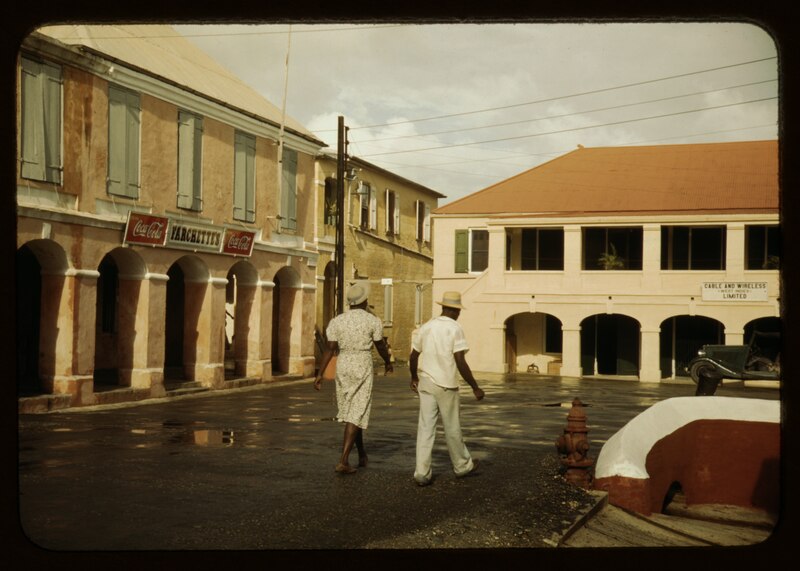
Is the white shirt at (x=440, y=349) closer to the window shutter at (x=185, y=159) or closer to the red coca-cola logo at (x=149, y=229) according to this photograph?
the red coca-cola logo at (x=149, y=229)

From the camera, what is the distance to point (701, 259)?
29.3m

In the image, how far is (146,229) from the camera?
62.6ft

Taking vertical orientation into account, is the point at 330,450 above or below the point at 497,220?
below

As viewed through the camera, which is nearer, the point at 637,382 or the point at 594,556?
the point at 594,556

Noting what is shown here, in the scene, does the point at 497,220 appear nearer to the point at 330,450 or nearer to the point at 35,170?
the point at 35,170

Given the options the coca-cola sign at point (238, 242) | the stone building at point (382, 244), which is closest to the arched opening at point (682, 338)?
the stone building at point (382, 244)

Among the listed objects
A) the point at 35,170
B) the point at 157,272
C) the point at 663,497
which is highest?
the point at 35,170

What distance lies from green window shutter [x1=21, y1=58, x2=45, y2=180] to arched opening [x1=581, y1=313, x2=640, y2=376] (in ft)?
60.4

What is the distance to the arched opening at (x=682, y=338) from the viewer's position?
28469 millimetres

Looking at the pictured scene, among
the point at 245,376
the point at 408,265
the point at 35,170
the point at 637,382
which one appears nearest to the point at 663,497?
the point at 35,170

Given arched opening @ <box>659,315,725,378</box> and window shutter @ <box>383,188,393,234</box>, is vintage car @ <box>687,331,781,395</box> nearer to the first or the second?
arched opening @ <box>659,315,725,378</box>

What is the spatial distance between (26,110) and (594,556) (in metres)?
13.1

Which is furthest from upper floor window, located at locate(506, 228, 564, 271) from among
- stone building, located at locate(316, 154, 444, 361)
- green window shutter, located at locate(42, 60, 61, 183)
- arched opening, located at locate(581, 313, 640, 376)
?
green window shutter, located at locate(42, 60, 61, 183)

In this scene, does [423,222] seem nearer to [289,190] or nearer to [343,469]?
[289,190]
